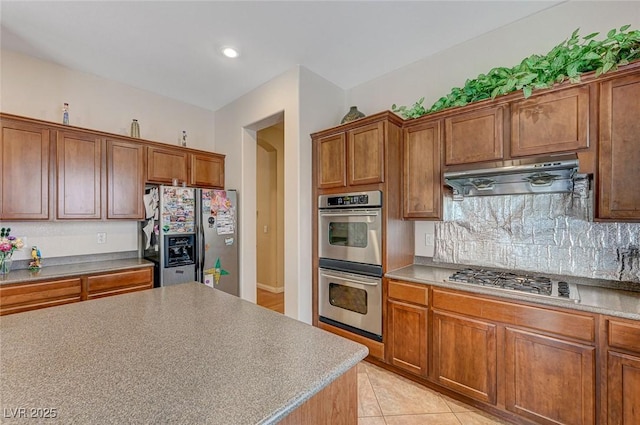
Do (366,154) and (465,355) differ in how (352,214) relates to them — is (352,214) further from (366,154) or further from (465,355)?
(465,355)

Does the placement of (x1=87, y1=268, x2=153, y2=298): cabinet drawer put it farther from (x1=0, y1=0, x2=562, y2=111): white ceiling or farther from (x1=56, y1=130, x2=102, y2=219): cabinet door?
(x1=0, y1=0, x2=562, y2=111): white ceiling

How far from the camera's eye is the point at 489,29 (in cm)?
232

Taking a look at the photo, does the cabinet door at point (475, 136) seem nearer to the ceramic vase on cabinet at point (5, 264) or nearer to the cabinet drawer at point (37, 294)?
the cabinet drawer at point (37, 294)

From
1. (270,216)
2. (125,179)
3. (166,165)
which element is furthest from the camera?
(270,216)

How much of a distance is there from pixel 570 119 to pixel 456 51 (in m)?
1.24

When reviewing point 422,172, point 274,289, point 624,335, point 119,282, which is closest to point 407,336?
point 624,335

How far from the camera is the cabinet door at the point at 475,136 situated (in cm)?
202

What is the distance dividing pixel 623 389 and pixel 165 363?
220 centimetres

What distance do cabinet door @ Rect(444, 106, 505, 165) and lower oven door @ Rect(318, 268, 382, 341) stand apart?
124 centimetres

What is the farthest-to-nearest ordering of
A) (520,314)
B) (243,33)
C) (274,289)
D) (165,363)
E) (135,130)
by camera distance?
1. (274,289)
2. (135,130)
3. (243,33)
4. (520,314)
5. (165,363)

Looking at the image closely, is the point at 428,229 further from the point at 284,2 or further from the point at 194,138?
the point at 194,138

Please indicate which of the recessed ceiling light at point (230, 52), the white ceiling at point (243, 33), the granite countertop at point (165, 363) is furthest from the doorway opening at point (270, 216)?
the granite countertop at point (165, 363)

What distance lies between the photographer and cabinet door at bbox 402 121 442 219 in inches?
91.7

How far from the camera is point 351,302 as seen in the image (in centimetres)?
259
